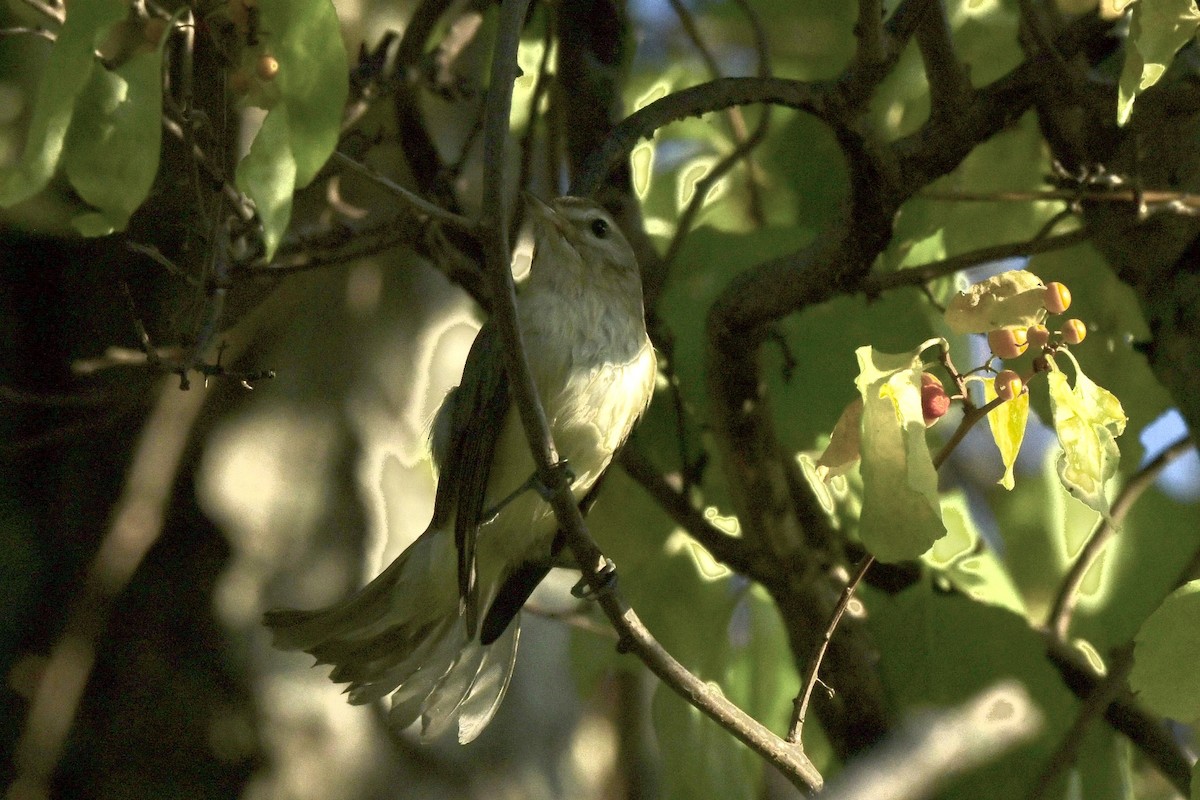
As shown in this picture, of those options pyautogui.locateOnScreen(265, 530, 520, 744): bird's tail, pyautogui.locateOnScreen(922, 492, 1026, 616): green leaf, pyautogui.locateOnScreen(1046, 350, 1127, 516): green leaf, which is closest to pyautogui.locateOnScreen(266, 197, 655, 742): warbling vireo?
pyautogui.locateOnScreen(265, 530, 520, 744): bird's tail

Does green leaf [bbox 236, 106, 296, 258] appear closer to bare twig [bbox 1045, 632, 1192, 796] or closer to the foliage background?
the foliage background

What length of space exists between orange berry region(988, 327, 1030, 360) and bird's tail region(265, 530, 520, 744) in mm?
1274

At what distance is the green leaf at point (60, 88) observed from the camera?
1.14 meters

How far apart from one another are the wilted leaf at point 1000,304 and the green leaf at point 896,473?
0.12 m

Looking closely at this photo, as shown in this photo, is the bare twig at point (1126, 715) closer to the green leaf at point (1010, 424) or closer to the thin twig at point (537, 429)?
the thin twig at point (537, 429)

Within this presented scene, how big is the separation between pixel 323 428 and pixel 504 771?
1.03m

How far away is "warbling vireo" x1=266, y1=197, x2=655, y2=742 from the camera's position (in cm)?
232

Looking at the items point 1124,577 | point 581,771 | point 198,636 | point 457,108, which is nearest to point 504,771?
point 581,771

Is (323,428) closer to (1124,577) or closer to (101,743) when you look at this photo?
(101,743)

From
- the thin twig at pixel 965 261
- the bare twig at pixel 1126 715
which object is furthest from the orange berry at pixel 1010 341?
the bare twig at pixel 1126 715

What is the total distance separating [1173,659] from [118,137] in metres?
1.24

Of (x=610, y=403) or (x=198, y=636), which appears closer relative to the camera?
(x=610, y=403)

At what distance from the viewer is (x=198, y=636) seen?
296 centimetres

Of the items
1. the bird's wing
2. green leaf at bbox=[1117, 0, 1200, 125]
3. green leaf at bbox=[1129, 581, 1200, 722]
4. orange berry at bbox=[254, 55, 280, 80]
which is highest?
green leaf at bbox=[1117, 0, 1200, 125]
